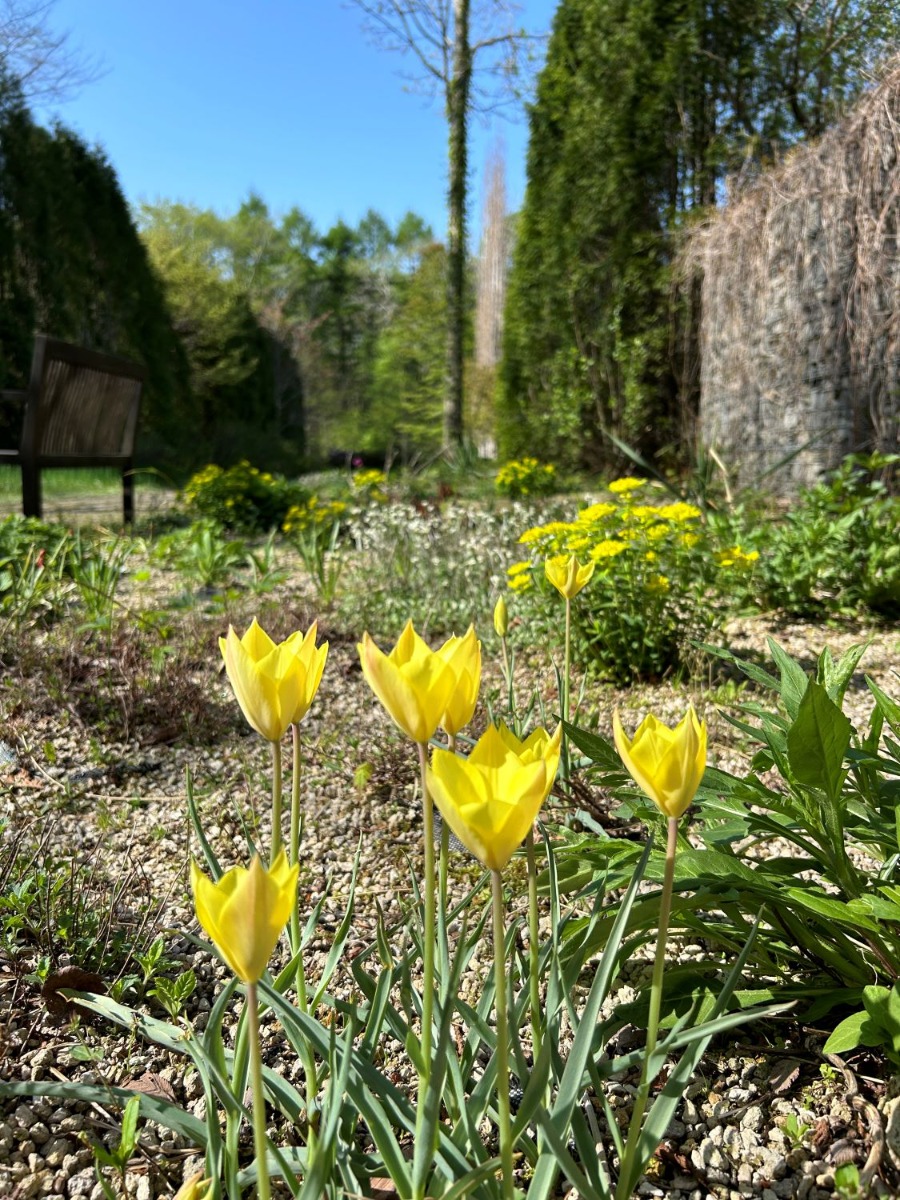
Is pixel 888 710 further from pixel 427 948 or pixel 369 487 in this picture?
pixel 369 487

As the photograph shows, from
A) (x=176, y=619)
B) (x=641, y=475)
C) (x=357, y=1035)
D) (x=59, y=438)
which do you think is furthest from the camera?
(x=641, y=475)

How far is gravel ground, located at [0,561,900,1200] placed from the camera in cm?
94

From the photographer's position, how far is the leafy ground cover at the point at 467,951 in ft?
2.78

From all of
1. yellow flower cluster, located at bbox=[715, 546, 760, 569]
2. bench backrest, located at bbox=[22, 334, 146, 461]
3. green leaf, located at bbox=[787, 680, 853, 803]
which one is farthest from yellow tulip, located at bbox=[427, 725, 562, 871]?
bench backrest, located at bbox=[22, 334, 146, 461]

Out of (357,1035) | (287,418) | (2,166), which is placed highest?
(2,166)

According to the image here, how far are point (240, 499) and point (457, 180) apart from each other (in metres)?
6.50

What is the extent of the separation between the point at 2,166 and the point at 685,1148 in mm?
13005

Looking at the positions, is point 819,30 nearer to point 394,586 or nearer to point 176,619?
point 394,586

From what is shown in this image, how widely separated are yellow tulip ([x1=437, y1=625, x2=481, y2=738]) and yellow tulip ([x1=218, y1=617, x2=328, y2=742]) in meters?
0.13

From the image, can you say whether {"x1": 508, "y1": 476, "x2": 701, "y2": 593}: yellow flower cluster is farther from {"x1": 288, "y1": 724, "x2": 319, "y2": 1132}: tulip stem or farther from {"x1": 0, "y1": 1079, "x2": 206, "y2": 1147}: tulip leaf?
{"x1": 0, "y1": 1079, "x2": 206, "y2": 1147}: tulip leaf

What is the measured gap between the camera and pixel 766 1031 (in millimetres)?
1146

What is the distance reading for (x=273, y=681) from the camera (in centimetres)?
76

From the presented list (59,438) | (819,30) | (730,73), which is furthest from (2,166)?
(819,30)

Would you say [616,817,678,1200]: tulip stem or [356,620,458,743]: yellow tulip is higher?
[356,620,458,743]: yellow tulip
